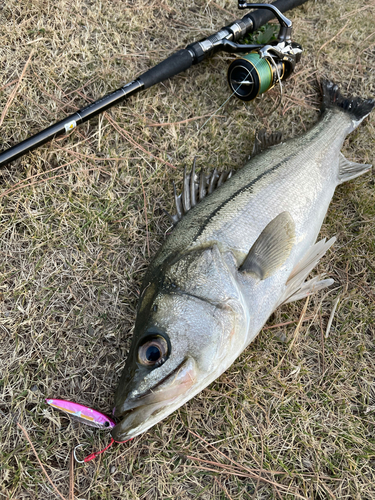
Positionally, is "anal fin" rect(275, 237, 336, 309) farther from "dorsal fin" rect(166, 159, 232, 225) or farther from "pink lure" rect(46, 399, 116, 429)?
"pink lure" rect(46, 399, 116, 429)

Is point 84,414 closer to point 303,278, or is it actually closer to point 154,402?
point 154,402

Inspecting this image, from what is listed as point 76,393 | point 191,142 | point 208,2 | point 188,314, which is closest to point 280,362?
point 188,314

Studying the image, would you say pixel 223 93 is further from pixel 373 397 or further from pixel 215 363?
pixel 373 397

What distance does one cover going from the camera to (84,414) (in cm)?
240

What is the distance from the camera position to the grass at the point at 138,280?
2.47 meters

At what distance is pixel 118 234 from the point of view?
288 cm

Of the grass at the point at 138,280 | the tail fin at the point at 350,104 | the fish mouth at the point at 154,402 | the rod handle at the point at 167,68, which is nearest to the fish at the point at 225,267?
the fish mouth at the point at 154,402

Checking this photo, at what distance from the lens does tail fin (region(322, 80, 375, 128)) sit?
10.7ft

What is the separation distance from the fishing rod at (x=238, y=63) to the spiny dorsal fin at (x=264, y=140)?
33 cm

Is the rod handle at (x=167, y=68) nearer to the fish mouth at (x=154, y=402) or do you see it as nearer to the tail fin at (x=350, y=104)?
the tail fin at (x=350, y=104)

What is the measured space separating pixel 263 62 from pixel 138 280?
2.05m

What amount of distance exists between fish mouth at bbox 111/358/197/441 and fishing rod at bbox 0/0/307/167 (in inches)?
78.2

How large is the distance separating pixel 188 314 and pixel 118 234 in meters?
1.17

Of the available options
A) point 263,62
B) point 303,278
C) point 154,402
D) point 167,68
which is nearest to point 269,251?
point 303,278
